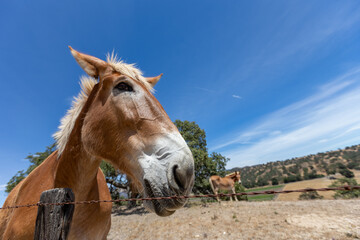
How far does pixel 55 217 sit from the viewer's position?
1414 millimetres

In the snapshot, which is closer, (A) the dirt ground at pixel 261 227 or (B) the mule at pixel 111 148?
(B) the mule at pixel 111 148

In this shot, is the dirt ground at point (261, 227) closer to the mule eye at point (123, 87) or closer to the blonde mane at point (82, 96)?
the blonde mane at point (82, 96)

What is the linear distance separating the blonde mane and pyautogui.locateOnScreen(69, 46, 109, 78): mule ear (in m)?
0.11

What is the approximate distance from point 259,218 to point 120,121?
745 centimetres

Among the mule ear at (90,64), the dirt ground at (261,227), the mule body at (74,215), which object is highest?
the mule ear at (90,64)

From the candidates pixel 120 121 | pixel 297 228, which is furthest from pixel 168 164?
pixel 297 228

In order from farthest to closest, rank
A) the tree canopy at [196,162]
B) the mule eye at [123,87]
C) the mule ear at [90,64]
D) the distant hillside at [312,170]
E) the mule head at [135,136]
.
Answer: the distant hillside at [312,170], the tree canopy at [196,162], the mule ear at [90,64], the mule eye at [123,87], the mule head at [135,136]

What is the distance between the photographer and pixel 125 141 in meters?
1.64

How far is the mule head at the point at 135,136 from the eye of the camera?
4.26 feet

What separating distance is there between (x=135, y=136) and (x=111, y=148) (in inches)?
13.1

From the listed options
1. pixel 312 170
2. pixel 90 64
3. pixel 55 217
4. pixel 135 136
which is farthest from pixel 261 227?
pixel 312 170

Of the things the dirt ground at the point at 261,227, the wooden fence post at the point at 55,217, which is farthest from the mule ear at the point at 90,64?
the dirt ground at the point at 261,227

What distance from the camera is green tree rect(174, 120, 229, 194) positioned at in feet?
45.9

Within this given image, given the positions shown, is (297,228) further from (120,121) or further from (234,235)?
(120,121)
